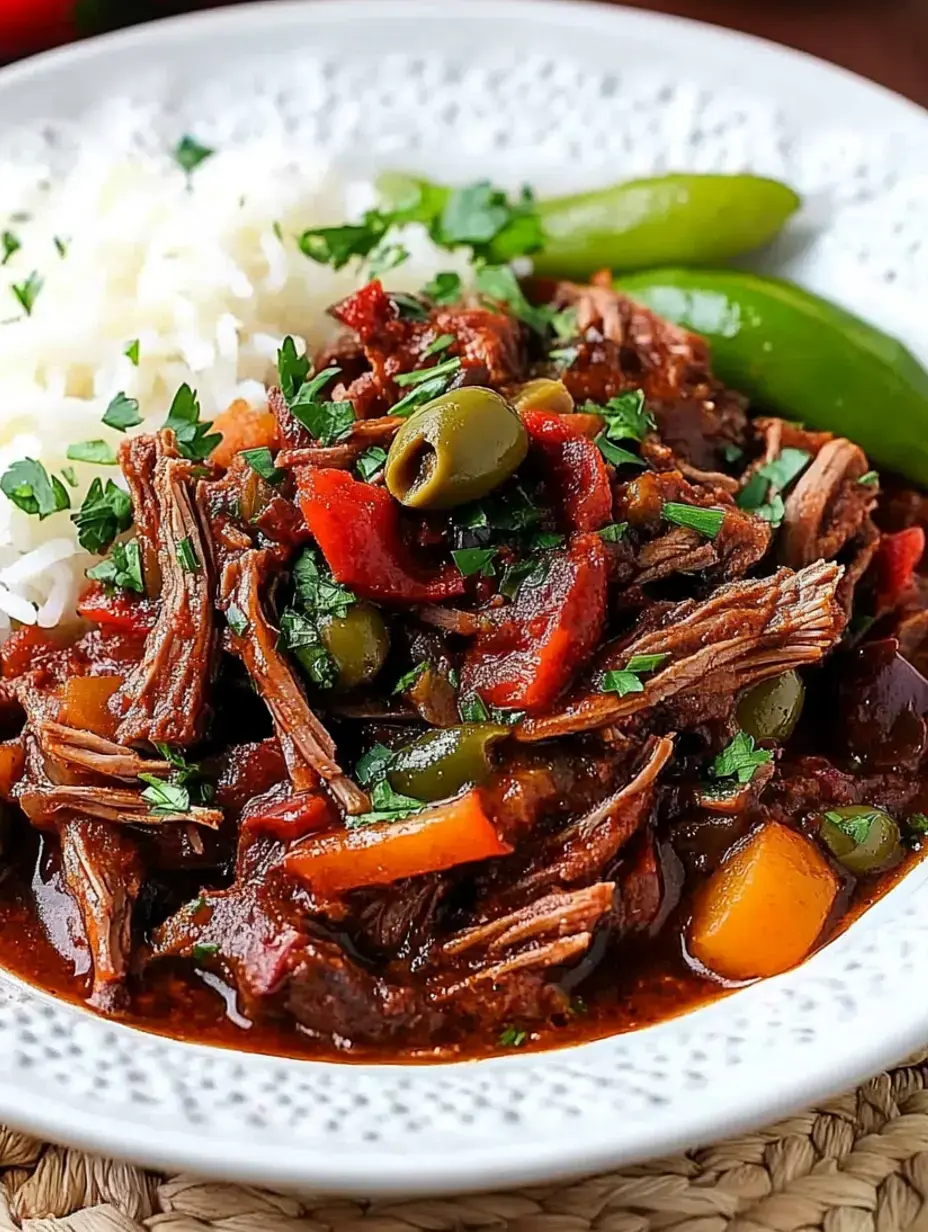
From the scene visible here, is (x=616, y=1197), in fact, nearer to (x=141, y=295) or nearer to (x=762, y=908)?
(x=762, y=908)

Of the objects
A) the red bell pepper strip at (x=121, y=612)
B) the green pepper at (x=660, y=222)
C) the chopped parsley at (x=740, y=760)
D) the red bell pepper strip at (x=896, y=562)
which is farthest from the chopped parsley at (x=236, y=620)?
the green pepper at (x=660, y=222)

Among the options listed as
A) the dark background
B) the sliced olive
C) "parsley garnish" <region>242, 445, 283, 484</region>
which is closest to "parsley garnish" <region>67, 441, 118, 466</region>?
"parsley garnish" <region>242, 445, 283, 484</region>

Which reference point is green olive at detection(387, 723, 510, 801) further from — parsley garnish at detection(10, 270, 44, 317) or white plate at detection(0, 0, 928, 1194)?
parsley garnish at detection(10, 270, 44, 317)

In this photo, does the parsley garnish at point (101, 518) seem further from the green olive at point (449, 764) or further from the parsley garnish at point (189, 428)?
the green olive at point (449, 764)

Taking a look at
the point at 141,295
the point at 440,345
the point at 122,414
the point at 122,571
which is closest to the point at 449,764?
the point at 122,571

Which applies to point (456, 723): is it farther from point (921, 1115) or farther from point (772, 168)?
point (772, 168)
